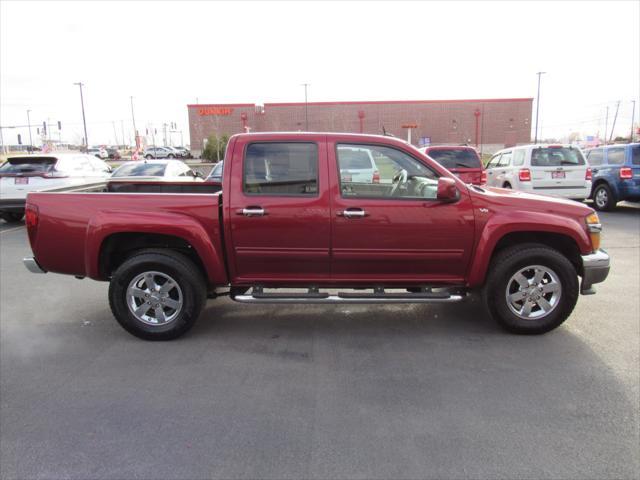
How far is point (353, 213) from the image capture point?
4359 millimetres

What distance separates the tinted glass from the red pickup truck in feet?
25.6

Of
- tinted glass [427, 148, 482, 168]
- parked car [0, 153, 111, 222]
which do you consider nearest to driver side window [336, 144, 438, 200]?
tinted glass [427, 148, 482, 168]

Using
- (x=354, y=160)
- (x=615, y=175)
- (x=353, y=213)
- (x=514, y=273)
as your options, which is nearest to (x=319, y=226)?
(x=353, y=213)

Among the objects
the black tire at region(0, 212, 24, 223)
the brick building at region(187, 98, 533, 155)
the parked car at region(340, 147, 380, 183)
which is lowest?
the black tire at region(0, 212, 24, 223)

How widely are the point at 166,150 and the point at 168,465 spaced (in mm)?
56352

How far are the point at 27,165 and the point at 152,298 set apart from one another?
894cm

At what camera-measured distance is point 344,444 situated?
294 centimetres

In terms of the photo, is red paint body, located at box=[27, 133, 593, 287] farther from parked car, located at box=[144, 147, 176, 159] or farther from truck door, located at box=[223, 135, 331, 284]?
parked car, located at box=[144, 147, 176, 159]

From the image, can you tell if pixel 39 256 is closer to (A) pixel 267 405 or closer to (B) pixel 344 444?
(A) pixel 267 405

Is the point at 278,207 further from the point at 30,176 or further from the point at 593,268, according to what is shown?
the point at 30,176

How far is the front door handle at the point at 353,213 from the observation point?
14.3 feet

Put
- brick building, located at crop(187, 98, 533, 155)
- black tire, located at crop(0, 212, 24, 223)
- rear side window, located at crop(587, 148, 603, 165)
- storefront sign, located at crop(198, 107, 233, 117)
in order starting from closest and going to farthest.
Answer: black tire, located at crop(0, 212, 24, 223) → rear side window, located at crop(587, 148, 603, 165) → brick building, located at crop(187, 98, 533, 155) → storefront sign, located at crop(198, 107, 233, 117)

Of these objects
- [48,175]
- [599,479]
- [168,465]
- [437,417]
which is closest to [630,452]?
[599,479]

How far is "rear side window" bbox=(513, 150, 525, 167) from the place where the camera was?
1284 centimetres
